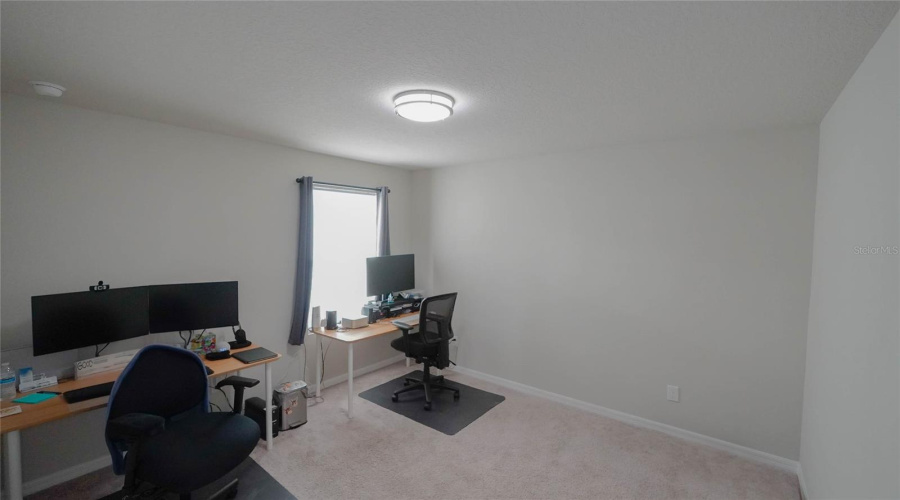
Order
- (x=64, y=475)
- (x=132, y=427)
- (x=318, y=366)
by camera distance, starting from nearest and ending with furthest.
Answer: (x=132, y=427), (x=64, y=475), (x=318, y=366)

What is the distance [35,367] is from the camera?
2311 mm

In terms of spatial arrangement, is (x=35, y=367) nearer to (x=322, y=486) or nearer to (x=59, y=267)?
(x=59, y=267)

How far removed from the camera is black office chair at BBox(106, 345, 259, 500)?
1778mm

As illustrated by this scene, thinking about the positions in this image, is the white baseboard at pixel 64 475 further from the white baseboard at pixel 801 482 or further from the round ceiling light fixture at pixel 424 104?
the white baseboard at pixel 801 482

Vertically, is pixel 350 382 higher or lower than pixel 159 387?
lower

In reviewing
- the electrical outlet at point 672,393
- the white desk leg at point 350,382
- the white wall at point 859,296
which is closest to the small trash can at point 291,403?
the white desk leg at point 350,382

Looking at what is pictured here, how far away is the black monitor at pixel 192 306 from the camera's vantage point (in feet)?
8.72

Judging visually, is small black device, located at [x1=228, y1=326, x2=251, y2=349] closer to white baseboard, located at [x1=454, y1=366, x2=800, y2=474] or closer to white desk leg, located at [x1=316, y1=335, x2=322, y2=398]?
white desk leg, located at [x1=316, y1=335, x2=322, y2=398]

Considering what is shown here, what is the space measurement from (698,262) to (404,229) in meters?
3.23

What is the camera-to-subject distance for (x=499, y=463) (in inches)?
106

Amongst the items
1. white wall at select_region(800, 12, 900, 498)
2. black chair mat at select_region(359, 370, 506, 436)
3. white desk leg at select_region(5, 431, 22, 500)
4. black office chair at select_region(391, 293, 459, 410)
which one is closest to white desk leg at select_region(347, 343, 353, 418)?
black chair mat at select_region(359, 370, 506, 436)

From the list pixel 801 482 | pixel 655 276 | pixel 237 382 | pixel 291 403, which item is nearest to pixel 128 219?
pixel 237 382

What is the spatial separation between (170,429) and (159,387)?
0.81 feet

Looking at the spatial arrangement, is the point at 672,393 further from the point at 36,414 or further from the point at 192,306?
the point at 36,414
